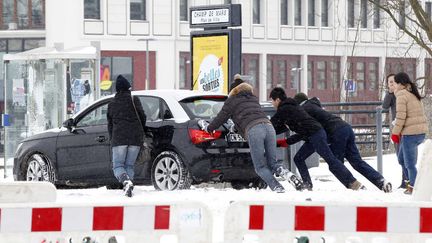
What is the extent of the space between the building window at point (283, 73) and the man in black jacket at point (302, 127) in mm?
58570

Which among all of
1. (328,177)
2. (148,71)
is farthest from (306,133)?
(148,71)

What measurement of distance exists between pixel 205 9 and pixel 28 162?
7.44 meters

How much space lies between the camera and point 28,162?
19.1 m

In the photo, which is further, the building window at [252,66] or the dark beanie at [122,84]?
the building window at [252,66]

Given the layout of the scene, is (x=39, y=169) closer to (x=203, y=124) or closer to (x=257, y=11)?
(x=203, y=124)

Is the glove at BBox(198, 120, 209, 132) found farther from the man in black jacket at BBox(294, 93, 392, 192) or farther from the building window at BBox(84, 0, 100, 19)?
the building window at BBox(84, 0, 100, 19)

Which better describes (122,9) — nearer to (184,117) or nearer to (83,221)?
(184,117)

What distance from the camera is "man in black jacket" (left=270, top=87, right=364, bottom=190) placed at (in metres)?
17.3

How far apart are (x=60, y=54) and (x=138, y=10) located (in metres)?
42.8

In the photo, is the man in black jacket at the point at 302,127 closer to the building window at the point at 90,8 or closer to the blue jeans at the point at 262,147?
the blue jeans at the point at 262,147

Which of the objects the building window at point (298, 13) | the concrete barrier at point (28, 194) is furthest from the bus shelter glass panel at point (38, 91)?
the building window at point (298, 13)

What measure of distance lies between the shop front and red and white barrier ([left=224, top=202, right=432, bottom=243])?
20.1 metres

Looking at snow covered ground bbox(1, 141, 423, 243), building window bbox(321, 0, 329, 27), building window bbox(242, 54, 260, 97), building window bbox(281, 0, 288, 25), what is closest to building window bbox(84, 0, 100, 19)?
building window bbox(242, 54, 260, 97)

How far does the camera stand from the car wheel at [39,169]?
1867cm
